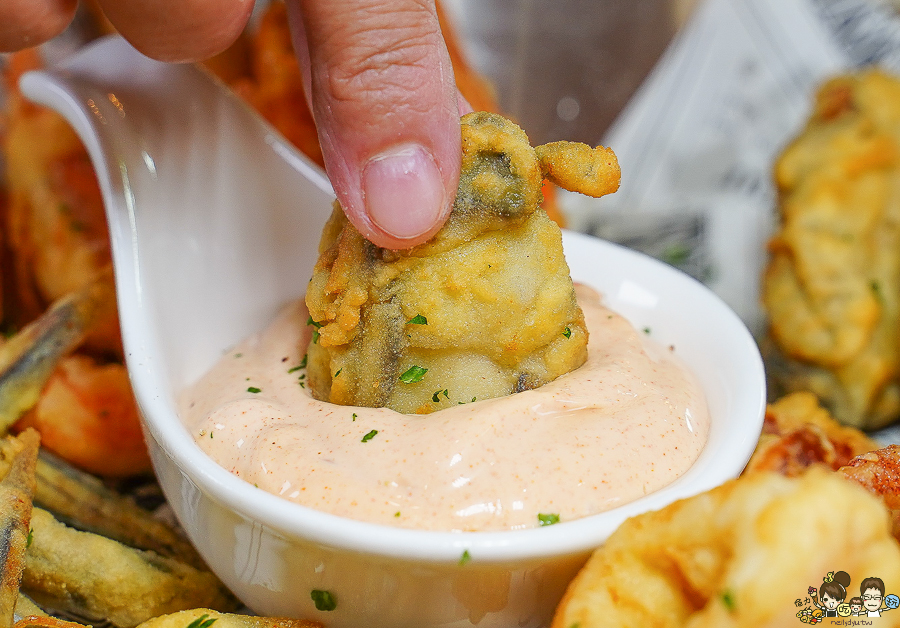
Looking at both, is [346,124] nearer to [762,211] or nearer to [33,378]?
[33,378]

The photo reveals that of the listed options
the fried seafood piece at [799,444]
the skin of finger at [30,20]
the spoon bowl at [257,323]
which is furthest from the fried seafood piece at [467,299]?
the skin of finger at [30,20]

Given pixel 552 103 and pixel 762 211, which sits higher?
pixel 552 103

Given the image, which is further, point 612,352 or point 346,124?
point 612,352

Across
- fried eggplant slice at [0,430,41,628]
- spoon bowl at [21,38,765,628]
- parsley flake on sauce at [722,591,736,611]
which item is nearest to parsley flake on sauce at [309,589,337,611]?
spoon bowl at [21,38,765,628]

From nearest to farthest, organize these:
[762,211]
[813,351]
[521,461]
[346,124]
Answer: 1. [521,461]
2. [346,124]
3. [813,351]
4. [762,211]

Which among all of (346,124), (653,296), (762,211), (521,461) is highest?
(346,124)

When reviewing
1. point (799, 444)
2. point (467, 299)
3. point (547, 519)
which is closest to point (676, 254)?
point (799, 444)

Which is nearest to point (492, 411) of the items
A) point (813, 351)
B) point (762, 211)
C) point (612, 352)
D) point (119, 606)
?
point (612, 352)

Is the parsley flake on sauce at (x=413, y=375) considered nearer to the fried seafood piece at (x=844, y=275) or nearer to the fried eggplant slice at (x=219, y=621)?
the fried eggplant slice at (x=219, y=621)
